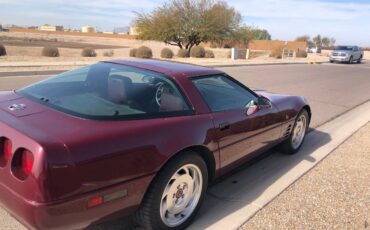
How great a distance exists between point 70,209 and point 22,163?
43cm

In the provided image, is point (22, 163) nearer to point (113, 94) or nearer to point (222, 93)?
point (113, 94)

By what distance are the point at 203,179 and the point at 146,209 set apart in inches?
27.2

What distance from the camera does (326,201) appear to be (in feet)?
13.0

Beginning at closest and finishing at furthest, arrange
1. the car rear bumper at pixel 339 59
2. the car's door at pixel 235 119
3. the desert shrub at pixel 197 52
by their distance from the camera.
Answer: the car's door at pixel 235 119 < the car rear bumper at pixel 339 59 < the desert shrub at pixel 197 52

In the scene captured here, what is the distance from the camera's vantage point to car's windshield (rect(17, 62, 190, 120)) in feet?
9.75

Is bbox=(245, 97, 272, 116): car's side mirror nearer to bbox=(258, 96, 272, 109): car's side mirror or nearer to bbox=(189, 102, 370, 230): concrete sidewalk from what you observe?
bbox=(258, 96, 272, 109): car's side mirror

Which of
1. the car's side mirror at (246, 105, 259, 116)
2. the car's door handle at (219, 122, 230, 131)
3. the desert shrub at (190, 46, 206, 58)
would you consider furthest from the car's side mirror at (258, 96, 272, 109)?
the desert shrub at (190, 46, 206, 58)

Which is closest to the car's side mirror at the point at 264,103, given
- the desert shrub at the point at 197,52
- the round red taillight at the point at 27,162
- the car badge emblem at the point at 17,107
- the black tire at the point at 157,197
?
the black tire at the point at 157,197

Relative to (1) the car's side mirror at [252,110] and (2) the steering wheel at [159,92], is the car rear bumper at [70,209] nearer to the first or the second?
(2) the steering wheel at [159,92]

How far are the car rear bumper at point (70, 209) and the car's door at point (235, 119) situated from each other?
1122 millimetres

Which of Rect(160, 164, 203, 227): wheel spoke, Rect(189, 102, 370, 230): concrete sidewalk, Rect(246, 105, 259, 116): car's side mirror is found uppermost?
Rect(246, 105, 259, 116): car's side mirror

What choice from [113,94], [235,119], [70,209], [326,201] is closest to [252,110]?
[235,119]

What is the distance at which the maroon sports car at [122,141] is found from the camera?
2.38 metres

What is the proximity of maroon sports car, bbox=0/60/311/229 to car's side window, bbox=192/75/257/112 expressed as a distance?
1 centimetres
